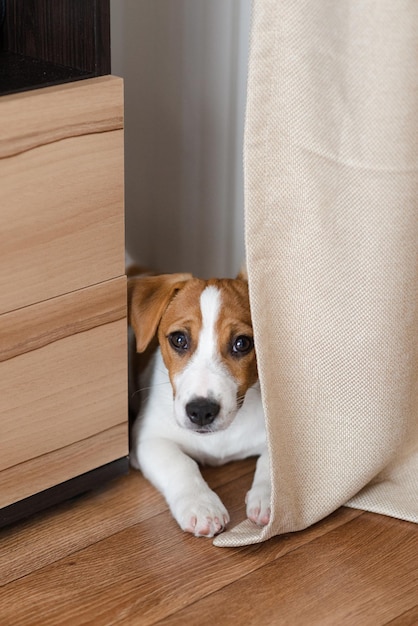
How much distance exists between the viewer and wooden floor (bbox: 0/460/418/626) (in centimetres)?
134

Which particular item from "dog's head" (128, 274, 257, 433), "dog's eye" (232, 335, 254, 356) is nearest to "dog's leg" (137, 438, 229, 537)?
"dog's head" (128, 274, 257, 433)

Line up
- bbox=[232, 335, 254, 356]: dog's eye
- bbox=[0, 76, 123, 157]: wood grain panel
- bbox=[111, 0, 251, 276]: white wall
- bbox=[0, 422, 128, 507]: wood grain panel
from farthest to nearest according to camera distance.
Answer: bbox=[111, 0, 251, 276]: white wall < bbox=[232, 335, 254, 356]: dog's eye < bbox=[0, 422, 128, 507]: wood grain panel < bbox=[0, 76, 123, 157]: wood grain panel

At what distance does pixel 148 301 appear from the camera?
1596 millimetres

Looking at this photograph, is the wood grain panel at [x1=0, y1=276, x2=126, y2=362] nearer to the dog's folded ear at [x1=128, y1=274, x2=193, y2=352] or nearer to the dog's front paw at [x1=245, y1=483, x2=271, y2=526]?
the dog's folded ear at [x1=128, y1=274, x2=193, y2=352]

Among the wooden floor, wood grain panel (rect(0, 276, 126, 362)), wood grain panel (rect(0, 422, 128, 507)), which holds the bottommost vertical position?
the wooden floor

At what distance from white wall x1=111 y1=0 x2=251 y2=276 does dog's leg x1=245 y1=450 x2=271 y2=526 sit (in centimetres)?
63

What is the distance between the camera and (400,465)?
162 centimetres

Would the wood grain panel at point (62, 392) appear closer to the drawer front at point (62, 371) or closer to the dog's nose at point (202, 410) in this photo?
the drawer front at point (62, 371)

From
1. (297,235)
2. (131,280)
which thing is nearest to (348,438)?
(297,235)

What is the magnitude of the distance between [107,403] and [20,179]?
0.42 meters

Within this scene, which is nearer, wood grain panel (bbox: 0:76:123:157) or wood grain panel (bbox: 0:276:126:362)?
wood grain panel (bbox: 0:76:123:157)

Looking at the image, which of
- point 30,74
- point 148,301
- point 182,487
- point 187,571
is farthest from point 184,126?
point 187,571

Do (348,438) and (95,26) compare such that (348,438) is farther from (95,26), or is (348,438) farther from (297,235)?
(95,26)

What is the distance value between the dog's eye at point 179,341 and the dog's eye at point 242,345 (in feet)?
0.26
